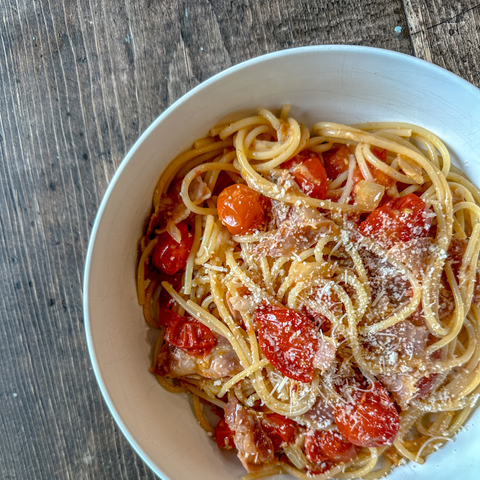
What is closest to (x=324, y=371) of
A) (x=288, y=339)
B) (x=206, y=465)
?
(x=288, y=339)

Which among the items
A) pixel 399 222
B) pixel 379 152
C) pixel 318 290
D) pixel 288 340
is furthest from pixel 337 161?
pixel 288 340

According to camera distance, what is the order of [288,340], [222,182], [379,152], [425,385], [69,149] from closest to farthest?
[288,340] → [425,385] → [379,152] → [222,182] → [69,149]

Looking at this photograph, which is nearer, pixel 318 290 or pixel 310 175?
pixel 318 290

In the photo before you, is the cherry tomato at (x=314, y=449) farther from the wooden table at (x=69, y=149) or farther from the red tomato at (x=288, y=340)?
the wooden table at (x=69, y=149)

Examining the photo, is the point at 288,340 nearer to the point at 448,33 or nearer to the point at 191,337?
the point at 191,337

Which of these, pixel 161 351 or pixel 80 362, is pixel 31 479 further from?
pixel 161 351

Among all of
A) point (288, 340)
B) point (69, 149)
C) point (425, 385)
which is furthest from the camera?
point (69, 149)
